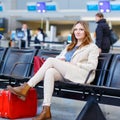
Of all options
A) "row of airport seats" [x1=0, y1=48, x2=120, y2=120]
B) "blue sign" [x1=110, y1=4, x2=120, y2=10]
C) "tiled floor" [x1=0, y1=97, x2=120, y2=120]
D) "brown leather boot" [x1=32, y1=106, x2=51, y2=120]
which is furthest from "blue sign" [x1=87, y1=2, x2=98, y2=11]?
"brown leather boot" [x1=32, y1=106, x2=51, y2=120]

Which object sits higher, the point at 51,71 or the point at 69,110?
the point at 51,71

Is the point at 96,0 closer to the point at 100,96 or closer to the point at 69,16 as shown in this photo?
the point at 69,16

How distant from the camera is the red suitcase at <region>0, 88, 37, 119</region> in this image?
13.3 ft

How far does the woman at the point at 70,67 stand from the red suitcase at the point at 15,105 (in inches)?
6.6

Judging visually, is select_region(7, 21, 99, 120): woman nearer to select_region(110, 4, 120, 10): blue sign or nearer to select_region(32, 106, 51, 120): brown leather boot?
select_region(32, 106, 51, 120): brown leather boot

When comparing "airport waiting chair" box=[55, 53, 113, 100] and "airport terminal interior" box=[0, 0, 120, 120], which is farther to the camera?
"airport terminal interior" box=[0, 0, 120, 120]

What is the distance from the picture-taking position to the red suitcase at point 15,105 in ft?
13.3

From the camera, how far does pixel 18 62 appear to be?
210 inches

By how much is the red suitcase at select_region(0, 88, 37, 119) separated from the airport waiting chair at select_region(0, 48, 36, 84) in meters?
0.87

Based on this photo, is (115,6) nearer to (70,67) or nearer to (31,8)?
(31,8)

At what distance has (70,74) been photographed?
160 inches

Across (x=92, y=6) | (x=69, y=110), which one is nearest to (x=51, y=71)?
(x=69, y=110)

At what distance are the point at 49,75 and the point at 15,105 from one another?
57cm

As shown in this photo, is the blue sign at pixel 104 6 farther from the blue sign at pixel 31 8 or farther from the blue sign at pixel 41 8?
the blue sign at pixel 31 8
